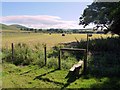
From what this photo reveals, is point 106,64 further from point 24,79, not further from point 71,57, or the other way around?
point 24,79

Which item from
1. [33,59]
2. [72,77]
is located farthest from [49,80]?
[33,59]

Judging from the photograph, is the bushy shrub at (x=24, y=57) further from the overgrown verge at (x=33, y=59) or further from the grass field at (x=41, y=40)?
the grass field at (x=41, y=40)

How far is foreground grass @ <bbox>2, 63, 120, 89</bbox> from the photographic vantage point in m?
8.87

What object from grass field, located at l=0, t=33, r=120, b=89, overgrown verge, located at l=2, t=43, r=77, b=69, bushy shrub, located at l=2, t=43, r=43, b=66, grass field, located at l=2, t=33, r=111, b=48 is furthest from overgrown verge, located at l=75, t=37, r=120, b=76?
grass field, located at l=2, t=33, r=111, b=48

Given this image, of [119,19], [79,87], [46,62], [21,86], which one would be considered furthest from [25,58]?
[119,19]

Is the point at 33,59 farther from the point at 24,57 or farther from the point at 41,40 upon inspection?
the point at 41,40

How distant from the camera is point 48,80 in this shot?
971 centimetres

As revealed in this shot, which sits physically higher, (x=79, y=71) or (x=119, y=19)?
(x=119, y=19)

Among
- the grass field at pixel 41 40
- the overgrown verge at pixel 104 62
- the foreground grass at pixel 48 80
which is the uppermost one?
the overgrown verge at pixel 104 62

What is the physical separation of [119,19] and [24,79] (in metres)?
14.2

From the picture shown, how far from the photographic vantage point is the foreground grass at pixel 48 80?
29.1 feet

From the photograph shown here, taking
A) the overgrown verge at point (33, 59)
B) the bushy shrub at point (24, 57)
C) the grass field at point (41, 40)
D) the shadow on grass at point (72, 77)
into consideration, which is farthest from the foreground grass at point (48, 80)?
the grass field at point (41, 40)

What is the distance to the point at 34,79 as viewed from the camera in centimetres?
995

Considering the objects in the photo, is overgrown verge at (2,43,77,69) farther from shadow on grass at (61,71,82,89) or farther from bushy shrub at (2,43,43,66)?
shadow on grass at (61,71,82,89)
